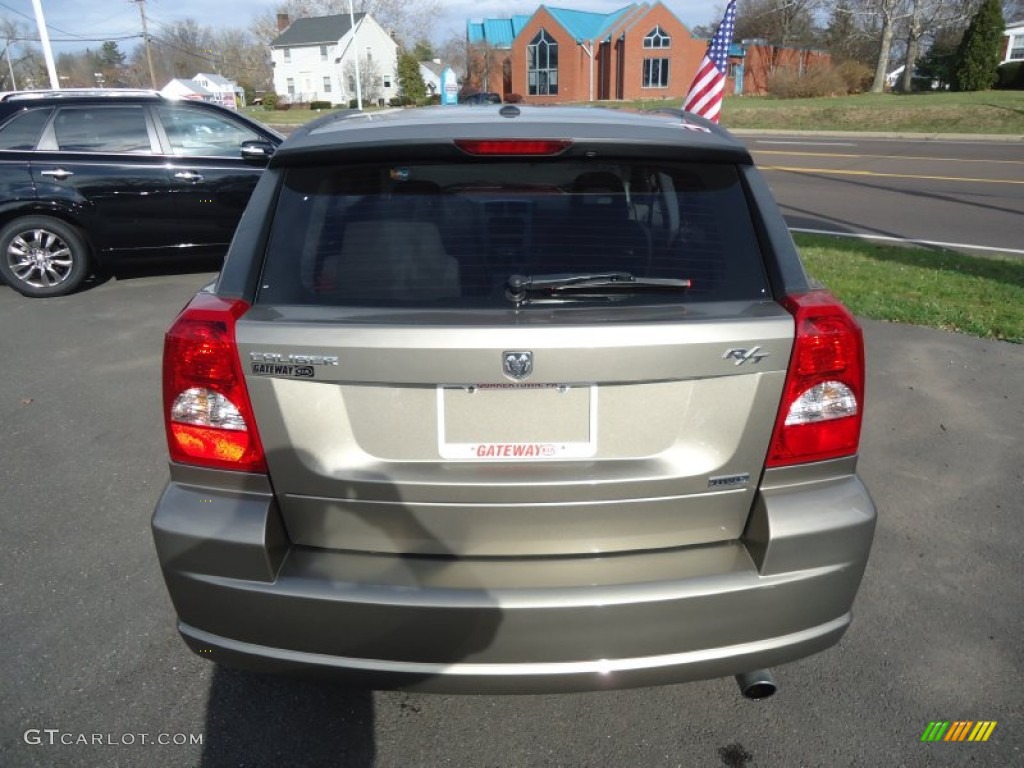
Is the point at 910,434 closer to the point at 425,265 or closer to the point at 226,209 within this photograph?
the point at 425,265

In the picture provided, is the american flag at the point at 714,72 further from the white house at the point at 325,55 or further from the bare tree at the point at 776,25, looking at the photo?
the white house at the point at 325,55

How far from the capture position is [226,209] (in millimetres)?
8234

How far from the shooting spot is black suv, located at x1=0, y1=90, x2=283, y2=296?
7711 mm

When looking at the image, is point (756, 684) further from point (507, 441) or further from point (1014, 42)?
point (1014, 42)

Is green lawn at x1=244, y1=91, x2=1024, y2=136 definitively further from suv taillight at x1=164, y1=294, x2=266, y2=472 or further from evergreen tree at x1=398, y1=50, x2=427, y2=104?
evergreen tree at x1=398, y1=50, x2=427, y2=104

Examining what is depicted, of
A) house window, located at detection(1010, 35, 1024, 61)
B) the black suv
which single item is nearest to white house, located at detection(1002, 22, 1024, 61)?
house window, located at detection(1010, 35, 1024, 61)

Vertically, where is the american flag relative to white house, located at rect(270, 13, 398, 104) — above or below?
below

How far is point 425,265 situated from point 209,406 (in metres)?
0.70

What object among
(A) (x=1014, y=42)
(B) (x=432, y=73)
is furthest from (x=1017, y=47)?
(B) (x=432, y=73)

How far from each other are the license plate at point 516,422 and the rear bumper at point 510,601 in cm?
30

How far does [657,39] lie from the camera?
57094 millimetres

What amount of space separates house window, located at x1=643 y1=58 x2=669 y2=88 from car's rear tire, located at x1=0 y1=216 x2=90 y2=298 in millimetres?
56315

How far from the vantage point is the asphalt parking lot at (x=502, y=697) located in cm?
240

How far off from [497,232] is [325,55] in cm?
8584
